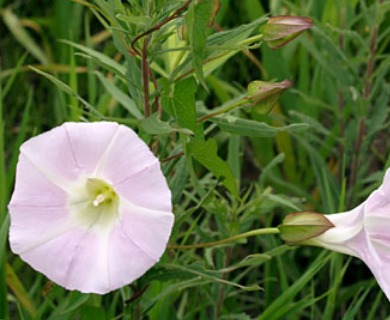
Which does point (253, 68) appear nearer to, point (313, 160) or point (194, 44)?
point (313, 160)

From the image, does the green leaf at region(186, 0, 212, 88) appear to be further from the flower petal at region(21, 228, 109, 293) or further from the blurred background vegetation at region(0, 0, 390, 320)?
the flower petal at region(21, 228, 109, 293)

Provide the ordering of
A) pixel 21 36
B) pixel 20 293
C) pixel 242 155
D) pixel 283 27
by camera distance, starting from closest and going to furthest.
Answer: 1. pixel 283 27
2. pixel 20 293
3. pixel 242 155
4. pixel 21 36

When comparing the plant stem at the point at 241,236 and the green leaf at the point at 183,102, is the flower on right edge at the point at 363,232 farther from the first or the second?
the green leaf at the point at 183,102

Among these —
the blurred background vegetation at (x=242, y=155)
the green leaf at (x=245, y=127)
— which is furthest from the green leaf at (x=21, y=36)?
the green leaf at (x=245, y=127)

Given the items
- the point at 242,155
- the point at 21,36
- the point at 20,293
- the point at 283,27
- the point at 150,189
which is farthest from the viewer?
the point at 21,36

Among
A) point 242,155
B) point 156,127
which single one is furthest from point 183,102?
point 242,155

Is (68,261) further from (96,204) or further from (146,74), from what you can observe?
(146,74)

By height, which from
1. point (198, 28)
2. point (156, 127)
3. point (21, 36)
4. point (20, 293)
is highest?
point (198, 28)
